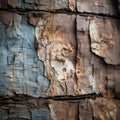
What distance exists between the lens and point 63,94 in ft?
3.92

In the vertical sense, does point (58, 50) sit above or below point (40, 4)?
below

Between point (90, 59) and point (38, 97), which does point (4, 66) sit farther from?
point (90, 59)

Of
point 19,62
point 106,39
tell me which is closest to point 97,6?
point 106,39

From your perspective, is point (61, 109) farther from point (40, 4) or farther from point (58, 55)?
point (40, 4)

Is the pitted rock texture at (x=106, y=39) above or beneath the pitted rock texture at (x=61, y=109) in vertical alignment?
above

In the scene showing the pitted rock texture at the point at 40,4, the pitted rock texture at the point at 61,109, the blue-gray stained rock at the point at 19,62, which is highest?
the pitted rock texture at the point at 40,4

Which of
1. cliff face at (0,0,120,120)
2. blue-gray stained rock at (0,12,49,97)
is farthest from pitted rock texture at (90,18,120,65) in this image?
blue-gray stained rock at (0,12,49,97)

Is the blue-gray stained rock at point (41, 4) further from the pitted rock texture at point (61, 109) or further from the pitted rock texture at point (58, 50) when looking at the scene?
the pitted rock texture at point (61, 109)

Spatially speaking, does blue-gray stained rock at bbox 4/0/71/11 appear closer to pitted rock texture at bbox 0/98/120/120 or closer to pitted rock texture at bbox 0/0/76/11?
pitted rock texture at bbox 0/0/76/11

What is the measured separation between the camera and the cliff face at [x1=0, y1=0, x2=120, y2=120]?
3.78ft

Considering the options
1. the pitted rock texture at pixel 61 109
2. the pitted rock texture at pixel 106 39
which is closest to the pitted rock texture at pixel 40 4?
the pitted rock texture at pixel 106 39

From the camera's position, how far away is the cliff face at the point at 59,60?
1.15 meters

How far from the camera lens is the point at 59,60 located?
119cm

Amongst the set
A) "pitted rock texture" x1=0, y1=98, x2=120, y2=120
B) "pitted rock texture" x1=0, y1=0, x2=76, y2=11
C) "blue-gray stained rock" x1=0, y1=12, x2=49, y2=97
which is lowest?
"pitted rock texture" x1=0, y1=98, x2=120, y2=120
